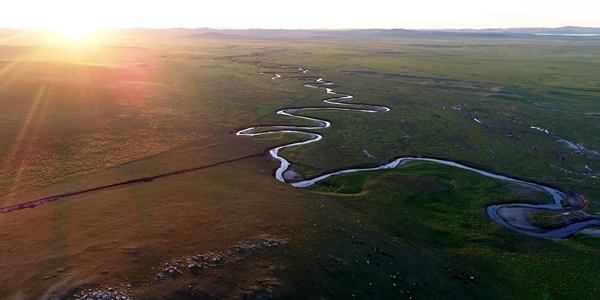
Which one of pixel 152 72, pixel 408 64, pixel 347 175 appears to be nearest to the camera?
pixel 347 175

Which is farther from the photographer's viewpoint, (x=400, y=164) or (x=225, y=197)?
(x=400, y=164)

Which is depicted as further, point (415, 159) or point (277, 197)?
point (415, 159)

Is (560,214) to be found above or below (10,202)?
below

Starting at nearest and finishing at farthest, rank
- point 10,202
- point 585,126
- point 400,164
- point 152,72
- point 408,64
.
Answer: point 10,202, point 400,164, point 585,126, point 152,72, point 408,64

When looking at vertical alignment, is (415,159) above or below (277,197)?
below

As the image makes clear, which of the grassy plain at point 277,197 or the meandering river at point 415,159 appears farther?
the meandering river at point 415,159

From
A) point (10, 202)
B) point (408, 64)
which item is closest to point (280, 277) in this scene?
point (10, 202)

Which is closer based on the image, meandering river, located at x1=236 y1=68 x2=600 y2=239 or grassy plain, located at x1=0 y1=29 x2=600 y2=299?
grassy plain, located at x1=0 y1=29 x2=600 y2=299

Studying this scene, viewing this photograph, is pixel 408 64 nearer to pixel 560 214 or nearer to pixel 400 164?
pixel 400 164
